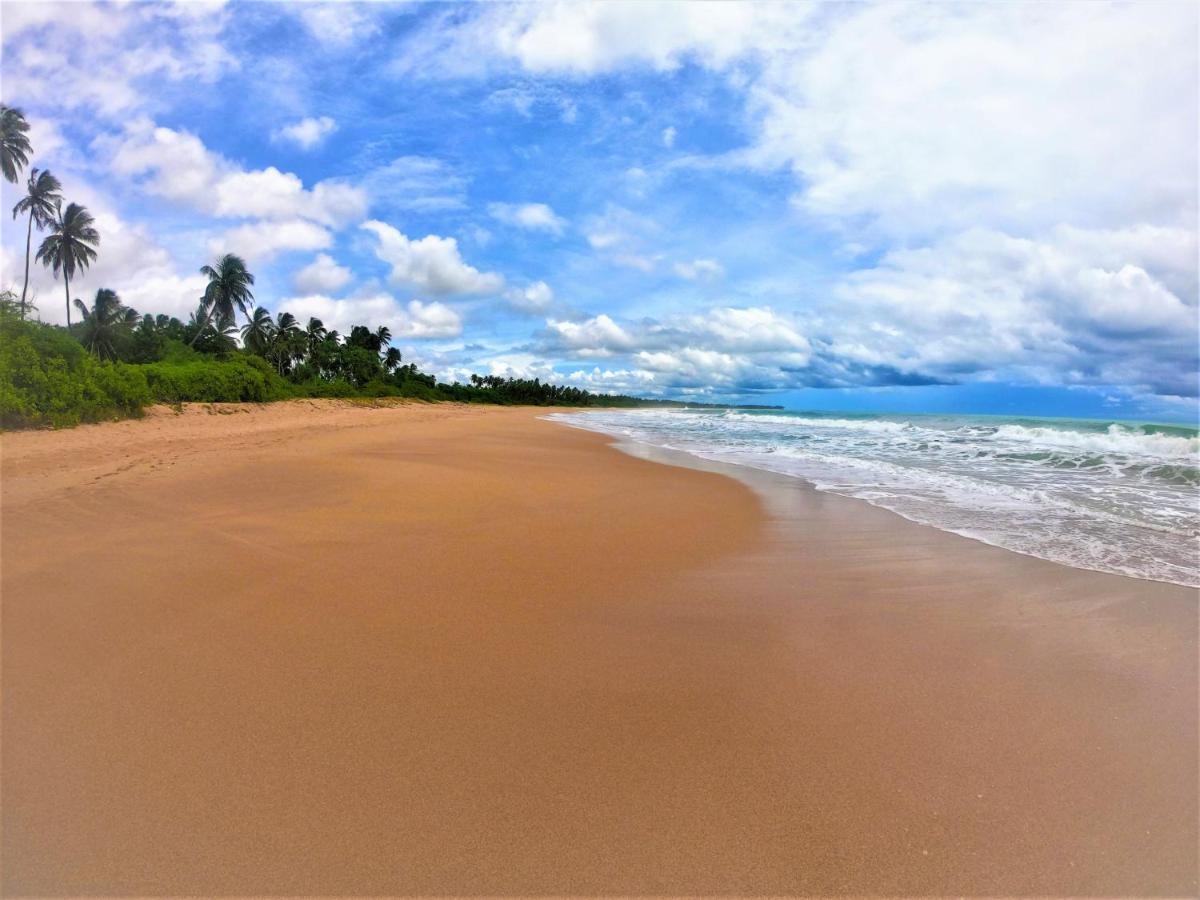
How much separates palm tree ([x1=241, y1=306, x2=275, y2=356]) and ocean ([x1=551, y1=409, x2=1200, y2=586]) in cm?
5086

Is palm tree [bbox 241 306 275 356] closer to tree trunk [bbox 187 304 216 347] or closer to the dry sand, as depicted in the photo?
tree trunk [bbox 187 304 216 347]

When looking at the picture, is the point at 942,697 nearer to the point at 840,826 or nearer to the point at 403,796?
the point at 840,826

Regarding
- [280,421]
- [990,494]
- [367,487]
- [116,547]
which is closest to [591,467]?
[367,487]

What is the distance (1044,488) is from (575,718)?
10.3 m

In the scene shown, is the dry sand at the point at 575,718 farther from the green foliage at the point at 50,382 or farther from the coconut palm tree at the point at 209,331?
the coconut palm tree at the point at 209,331

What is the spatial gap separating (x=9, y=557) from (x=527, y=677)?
15.5 ft

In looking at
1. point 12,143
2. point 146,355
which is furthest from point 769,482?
point 146,355

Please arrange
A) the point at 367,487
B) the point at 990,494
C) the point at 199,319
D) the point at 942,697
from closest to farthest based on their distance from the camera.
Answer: the point at 942,697
the point at 367,487
the point at 990,494
the point at 199,319

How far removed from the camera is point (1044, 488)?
32.4ft

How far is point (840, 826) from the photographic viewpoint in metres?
2.17

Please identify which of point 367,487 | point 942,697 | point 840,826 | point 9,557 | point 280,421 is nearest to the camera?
point 840,826

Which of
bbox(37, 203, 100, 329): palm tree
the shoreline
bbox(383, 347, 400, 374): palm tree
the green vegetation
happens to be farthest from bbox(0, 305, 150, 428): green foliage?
bbox(383, 347, 400, 374): palm tree

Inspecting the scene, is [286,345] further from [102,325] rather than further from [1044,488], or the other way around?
[1044,488]

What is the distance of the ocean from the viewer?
6062 millimetres
